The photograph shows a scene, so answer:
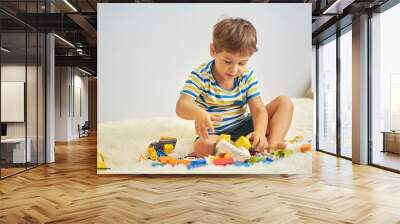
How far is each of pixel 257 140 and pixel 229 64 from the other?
4.46 feet

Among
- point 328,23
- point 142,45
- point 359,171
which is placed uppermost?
point 328,23

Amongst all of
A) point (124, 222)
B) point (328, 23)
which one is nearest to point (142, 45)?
point (124, 222)

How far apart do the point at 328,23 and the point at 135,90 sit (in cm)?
491

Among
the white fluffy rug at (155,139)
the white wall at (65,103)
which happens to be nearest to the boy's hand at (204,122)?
the white fluffy rug at (155,139)

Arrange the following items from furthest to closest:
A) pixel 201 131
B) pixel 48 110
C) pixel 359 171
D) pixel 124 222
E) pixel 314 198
Result: 1. pixel 48 110
2. pixel 359 171
3. pixel 201 131
4. pixel 314 198
5. pixel 124 222

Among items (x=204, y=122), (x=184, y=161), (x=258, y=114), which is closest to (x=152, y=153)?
(x=184, y=161)

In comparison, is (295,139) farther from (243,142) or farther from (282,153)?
(243,142)

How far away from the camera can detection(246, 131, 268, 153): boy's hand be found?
6356 millimetres

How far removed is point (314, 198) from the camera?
4871mm

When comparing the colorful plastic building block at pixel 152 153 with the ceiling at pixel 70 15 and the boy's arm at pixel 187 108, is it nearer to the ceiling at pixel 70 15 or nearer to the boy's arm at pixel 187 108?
the boy's arm at pixel 187 108

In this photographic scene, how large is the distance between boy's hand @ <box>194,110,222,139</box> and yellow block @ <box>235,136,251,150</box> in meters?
0.48

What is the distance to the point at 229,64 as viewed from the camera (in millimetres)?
6312

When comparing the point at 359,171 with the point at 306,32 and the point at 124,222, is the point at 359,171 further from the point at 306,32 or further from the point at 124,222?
the point at 124,222

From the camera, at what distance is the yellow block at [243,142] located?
251 inches
